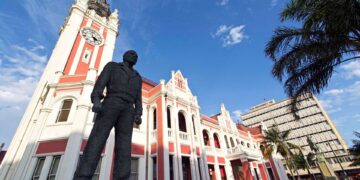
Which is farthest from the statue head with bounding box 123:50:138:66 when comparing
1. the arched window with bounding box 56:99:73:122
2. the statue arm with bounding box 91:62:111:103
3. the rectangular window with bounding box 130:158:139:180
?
the rectangular window with bounding box 130:158:139:180

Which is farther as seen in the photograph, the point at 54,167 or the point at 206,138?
the point at 206,138

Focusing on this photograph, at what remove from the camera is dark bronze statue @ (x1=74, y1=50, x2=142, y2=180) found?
11.4 ft

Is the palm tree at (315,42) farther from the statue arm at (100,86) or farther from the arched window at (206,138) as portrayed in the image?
the arched window at (206,138)

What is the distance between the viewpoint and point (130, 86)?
4414 mm

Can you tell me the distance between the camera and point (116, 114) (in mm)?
3910

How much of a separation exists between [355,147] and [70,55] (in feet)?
117

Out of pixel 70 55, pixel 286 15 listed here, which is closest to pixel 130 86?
pixel 286 15

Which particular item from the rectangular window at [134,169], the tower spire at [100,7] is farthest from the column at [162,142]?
the tower spire at [100,7]

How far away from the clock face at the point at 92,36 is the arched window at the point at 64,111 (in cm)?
798

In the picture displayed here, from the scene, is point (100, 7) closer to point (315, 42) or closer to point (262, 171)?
point (315, 42)

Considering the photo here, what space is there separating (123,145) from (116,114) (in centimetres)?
67

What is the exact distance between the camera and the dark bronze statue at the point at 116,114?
136 inches

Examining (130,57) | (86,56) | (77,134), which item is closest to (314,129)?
(86,56)

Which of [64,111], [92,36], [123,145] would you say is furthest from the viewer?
[92,36]
